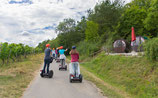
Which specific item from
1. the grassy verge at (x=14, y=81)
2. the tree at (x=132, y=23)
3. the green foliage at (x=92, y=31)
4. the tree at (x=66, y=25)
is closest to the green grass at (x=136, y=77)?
the grassy verge at (x=14, y=81)

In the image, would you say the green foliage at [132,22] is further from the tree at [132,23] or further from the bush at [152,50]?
the bush at [152,50]

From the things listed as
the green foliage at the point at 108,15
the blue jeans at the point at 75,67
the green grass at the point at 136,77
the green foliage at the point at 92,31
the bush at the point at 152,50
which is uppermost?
the green foliage at the point at 108,15

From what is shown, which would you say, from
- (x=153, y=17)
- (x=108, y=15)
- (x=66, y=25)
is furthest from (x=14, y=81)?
(x=66, y=25)

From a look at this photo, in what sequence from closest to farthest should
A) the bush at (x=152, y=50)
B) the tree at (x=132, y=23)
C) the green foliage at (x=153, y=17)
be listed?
the bush at (x=152, y=50)
the green foliage at (x=153, y=17)
the tree at (x=132, y=23)

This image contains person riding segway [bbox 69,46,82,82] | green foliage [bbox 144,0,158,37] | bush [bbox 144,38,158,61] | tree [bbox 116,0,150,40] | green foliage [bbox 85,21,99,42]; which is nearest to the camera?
person riding segway [bbox 69,46,82,82]

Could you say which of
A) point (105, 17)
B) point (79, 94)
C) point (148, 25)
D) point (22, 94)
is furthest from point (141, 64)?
point (105, 17)

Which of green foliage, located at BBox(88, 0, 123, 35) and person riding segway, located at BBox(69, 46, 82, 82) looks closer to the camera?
person riding segway, located at BBox(69, 46, 82, 82)

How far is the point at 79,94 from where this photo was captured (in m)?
6.60

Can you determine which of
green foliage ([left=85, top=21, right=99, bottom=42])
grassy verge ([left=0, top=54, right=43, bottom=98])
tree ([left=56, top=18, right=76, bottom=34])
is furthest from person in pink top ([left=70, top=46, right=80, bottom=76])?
tree ([left=56, top=18, right=76, bottom=34])

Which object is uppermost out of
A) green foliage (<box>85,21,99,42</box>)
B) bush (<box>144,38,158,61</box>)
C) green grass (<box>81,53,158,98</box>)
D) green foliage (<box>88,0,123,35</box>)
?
green foliage (<box>88,0,123,35</box>)

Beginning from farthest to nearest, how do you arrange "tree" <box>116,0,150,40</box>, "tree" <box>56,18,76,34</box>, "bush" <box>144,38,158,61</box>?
"tree" <box>56,18,76,34</box> < "tree" <box>116,0,150,40</box> < "bush" <box>144,38,158,61</box>

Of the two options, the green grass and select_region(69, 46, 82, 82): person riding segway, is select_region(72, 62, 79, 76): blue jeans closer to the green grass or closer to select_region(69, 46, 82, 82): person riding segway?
select_region(69, 46, 82, 82): person riding segway

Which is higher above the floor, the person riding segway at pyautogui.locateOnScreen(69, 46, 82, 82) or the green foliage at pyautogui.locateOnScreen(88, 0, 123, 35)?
the green foliage at pyautogui.locateOnScreen(88, 0, 123, 35)

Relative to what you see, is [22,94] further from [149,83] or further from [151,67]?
[151,67]
